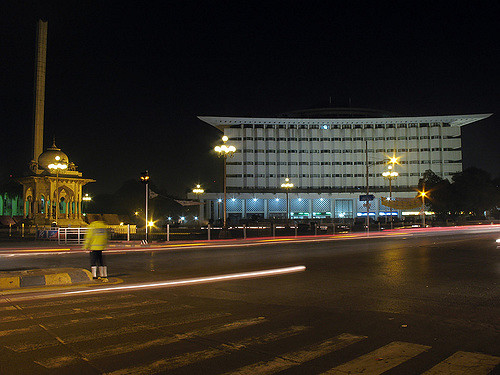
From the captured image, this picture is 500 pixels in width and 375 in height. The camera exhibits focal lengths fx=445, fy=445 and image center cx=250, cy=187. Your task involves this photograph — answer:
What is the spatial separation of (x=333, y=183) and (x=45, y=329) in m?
101

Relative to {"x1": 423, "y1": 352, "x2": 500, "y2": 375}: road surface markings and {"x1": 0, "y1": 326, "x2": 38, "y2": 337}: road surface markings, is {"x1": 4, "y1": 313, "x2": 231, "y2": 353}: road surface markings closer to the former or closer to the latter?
{"x1": 0, "y1": 326, "x2": 38, "y2": 337}: road surface markings

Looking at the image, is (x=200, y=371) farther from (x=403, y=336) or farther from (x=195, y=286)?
(x=195, y=286)

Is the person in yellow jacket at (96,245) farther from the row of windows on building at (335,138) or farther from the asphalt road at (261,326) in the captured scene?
the row of windows on building at (335,138)

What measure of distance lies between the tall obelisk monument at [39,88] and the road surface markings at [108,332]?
184 feet

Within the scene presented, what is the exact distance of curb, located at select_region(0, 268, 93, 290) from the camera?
36.5 feet

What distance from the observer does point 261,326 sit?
7035 millimetres

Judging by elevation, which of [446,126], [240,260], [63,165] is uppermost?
[446,126]

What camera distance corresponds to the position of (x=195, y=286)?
11.3 m

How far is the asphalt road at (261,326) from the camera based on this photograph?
5.20 metres

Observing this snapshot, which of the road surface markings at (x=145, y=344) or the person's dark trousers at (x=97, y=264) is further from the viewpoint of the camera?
the person's dark trousers at (x=97, y=264)

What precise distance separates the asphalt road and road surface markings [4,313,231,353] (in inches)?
0.8

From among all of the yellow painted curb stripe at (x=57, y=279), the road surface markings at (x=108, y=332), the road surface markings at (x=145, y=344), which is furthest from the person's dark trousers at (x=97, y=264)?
the road surface markings at (x=145, y=344)

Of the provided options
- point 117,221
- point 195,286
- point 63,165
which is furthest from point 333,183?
point 195,286

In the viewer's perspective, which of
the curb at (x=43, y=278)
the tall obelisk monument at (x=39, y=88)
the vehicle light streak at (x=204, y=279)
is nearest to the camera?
the vehicle light streak at (x=204, y=279)
